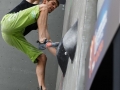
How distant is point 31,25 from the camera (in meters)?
4.00

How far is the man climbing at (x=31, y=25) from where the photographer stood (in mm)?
3660

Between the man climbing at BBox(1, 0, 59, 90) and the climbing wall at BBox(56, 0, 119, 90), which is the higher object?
the climbing wall at BBox(56, 0, 119, 90)

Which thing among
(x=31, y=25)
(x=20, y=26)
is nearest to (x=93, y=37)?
(x=20, y=26)

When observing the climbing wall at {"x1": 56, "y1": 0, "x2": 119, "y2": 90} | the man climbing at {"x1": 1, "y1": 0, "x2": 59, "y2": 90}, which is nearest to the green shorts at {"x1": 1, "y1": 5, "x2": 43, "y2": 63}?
the man climbing at {"x1": 1, "y1": 0, "x2": 59, "y2": 90}

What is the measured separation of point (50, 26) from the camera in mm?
5742

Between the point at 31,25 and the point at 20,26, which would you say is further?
the point at 31,25

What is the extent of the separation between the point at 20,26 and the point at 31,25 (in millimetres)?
168

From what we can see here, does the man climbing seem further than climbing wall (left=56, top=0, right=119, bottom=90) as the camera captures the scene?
Yes

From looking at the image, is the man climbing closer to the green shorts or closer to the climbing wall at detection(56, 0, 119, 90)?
the green shorts

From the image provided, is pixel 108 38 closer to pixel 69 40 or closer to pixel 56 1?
pixel 69 40

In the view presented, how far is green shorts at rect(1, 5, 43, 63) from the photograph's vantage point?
3.75 meters

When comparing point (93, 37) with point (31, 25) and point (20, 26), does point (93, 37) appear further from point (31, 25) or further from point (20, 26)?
point (31, 25)

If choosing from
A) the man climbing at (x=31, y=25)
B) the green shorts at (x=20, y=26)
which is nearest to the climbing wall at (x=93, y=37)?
the man climbing at (x=31, y=25)

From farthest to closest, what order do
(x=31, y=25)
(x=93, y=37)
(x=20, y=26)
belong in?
(x=31, y=25) → (x=20, y=26) → (x=93, y=37)
